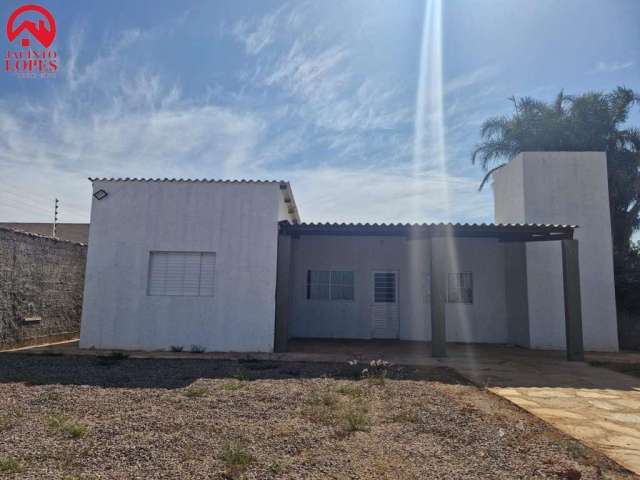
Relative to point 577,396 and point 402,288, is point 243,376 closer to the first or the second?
point 577,396

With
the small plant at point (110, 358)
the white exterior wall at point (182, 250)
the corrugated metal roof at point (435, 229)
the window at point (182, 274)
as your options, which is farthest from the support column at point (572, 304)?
the small plant at point (110, 358)

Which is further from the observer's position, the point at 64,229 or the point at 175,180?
the point at 64,229

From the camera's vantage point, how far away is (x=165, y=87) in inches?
367

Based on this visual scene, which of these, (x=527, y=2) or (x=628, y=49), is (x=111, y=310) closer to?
(x=527, y=2)

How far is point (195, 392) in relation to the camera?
5770 mm

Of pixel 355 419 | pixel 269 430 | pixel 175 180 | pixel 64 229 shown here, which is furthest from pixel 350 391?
pixel 64 229

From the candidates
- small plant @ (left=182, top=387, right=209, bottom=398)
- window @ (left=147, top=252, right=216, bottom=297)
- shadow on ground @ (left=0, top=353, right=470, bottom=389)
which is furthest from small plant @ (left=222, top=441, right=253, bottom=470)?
window @ (left=147, top=252, right=216, bottom=297)

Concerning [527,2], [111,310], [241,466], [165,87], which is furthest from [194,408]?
[527,2]

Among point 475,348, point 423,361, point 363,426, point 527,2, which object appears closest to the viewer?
point 363,426

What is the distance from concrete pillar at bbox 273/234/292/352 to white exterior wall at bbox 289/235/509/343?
113 inches

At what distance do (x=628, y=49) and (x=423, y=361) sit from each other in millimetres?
8880

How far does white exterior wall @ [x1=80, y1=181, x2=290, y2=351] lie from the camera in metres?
9.95

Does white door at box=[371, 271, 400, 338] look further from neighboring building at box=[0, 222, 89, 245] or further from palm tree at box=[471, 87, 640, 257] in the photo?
neighboring building at box=[0, 222, 89, 245]

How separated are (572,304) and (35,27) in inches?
519
